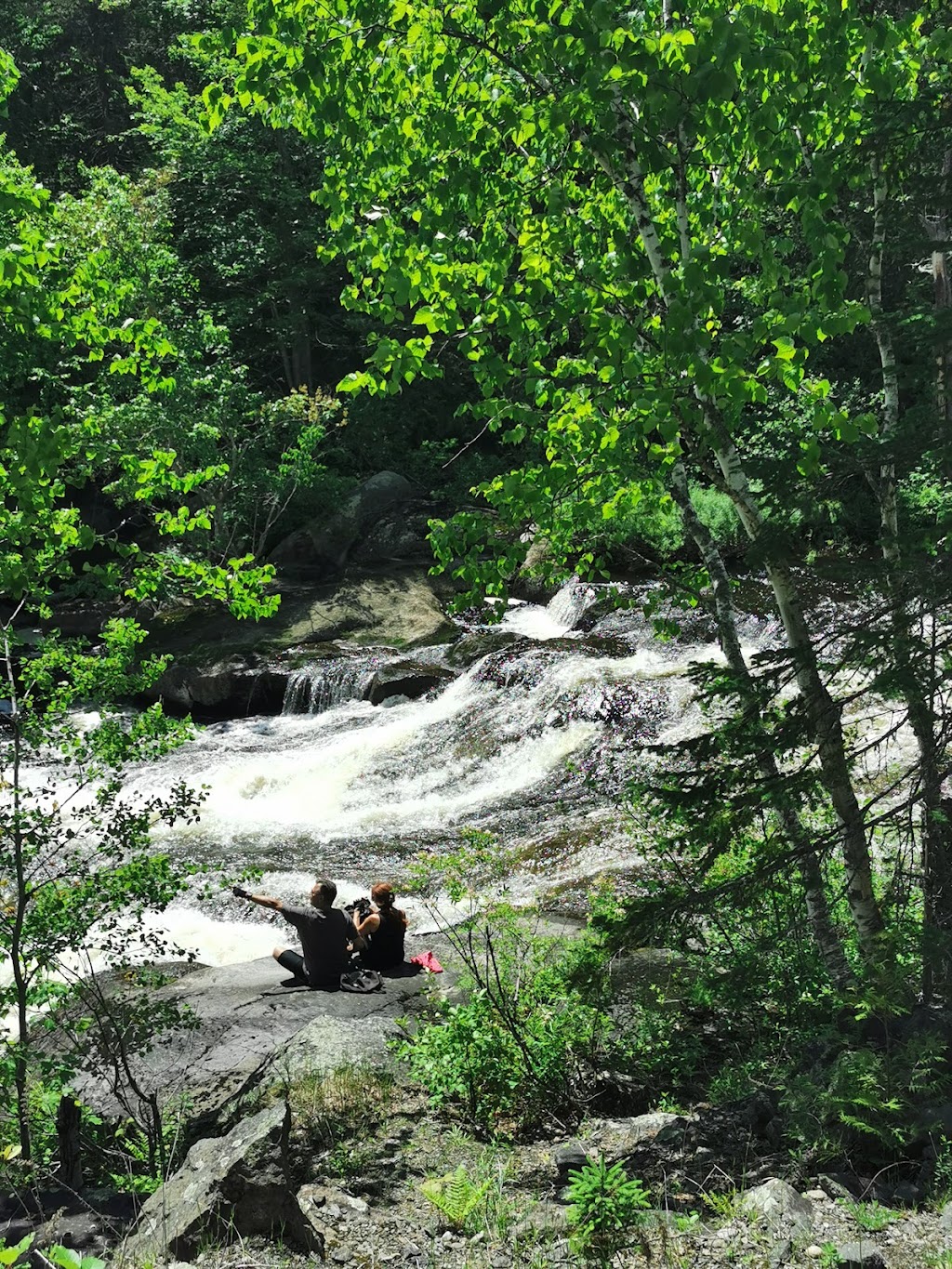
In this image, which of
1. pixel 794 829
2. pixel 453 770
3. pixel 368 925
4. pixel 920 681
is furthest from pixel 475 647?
pixel 920 681

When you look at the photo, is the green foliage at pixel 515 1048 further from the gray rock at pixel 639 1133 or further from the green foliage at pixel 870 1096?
the green foliage at pixel 870 1096

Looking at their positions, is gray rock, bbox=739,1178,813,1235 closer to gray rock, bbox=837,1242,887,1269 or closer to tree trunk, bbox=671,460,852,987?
gray rock, bbox=837,1242,887,1269

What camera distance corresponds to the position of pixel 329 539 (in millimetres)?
22844

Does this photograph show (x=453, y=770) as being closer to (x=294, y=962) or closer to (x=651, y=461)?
(x=294, y=962)

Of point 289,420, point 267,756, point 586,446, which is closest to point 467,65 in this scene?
point 586,446

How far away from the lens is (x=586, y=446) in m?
5.69

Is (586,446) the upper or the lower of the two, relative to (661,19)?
lower

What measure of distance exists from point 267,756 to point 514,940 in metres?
9.23

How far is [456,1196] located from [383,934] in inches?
177

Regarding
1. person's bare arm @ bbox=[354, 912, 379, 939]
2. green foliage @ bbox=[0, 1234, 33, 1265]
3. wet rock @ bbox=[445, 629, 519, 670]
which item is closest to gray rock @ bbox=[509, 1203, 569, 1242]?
green foliage @ bbox=[0, 1234, 33, 1265]

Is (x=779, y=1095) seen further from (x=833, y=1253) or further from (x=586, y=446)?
(x=586, y=446)

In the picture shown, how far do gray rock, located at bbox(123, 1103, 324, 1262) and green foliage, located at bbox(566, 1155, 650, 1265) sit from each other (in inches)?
41.1

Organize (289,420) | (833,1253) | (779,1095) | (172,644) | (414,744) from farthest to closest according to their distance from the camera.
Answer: (289,420) → (172,644) → (414,744) → (779,1095) → (833,1253)

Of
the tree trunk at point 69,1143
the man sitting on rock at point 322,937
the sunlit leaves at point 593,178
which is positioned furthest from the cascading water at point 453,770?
the sunlit leaves at point 593,178
